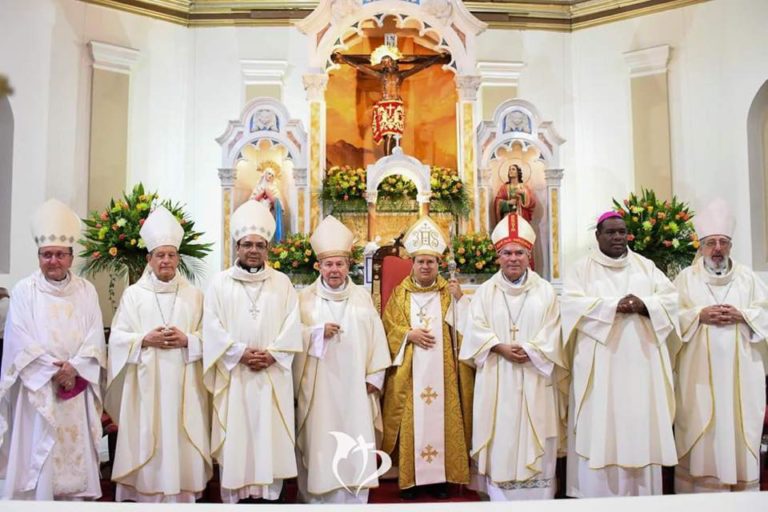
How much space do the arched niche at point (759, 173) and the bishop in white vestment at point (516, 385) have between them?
489 cm

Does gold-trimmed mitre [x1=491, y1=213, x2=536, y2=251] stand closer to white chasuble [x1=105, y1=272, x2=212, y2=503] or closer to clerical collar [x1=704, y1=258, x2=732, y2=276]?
clerical collar [x1=704, y1=258, x2=732, y2=276]

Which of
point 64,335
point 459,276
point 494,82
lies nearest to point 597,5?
point 494,82

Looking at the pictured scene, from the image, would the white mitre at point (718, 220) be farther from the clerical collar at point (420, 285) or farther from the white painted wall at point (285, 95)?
the white painted wall at point (285, 95)

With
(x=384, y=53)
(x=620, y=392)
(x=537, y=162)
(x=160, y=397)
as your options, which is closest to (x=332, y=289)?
(x=160, y=397)

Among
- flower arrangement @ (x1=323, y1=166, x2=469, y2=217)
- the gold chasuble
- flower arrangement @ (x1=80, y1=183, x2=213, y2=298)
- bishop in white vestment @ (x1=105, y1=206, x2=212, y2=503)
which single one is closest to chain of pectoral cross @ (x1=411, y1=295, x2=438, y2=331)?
the gold chasuble

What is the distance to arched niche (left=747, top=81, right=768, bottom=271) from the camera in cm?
898

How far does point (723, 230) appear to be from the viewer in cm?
548

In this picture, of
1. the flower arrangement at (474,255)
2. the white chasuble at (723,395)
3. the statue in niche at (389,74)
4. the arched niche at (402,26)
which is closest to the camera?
the white chasuble at (723,395)

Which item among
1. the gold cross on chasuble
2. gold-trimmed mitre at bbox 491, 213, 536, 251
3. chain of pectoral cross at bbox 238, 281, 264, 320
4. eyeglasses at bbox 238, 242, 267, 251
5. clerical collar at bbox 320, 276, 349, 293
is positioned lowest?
the gold cross on chasuble

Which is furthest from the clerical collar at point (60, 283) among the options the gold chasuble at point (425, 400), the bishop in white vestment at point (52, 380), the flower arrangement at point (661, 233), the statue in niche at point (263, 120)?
the flower arrangement at point (661, 233)

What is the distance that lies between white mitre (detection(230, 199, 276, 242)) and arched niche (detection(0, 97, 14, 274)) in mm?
4472

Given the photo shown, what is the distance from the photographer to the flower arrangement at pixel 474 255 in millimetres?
8391

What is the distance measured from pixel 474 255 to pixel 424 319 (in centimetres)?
297

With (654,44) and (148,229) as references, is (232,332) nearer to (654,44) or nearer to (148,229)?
(148,229)
